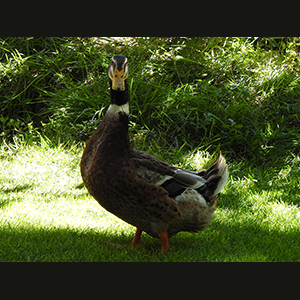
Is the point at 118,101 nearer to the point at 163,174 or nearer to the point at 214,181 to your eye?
the point at 163,174

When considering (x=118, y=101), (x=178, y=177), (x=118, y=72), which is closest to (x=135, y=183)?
(x=178, y=177)

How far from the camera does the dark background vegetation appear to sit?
6812 mm

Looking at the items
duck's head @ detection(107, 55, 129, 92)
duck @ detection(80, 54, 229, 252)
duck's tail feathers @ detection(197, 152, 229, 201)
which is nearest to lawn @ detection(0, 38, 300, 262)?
duck @ detection(80, 54, 229, 252)

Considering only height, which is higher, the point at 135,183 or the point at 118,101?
the point at 118,101

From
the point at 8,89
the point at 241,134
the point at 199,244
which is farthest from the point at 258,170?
the point at 8,89

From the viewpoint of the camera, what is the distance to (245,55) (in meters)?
7.68

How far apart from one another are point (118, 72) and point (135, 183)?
3.13 feet

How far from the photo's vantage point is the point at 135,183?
385cm

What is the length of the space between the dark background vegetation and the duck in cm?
235

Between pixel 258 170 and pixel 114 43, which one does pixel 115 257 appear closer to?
pixel 258 170

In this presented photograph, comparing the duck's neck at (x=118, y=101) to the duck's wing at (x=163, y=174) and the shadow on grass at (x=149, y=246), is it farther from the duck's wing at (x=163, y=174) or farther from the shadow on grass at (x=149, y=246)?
the shadow on grass at (x=149, y=246)

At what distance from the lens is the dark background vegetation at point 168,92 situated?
6812 mm

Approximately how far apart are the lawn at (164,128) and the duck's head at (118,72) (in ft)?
4.90

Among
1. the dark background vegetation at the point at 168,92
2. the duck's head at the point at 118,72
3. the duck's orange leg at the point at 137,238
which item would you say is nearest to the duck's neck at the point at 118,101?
the duck's head at the point at 118,72
